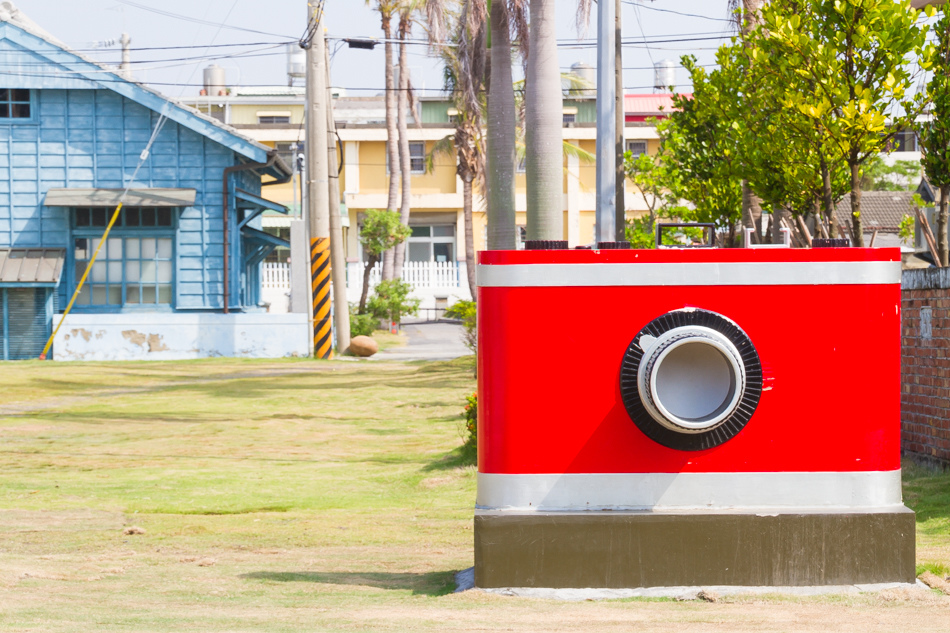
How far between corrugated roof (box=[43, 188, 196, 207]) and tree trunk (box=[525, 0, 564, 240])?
14288mm

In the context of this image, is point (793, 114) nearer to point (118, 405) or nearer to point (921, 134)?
point (921, 134)

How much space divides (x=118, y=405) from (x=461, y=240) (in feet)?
119

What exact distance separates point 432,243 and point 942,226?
143 feet

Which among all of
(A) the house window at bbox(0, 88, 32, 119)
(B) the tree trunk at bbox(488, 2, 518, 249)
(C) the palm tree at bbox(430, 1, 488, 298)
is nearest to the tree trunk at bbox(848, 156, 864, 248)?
(B) the tree trunk at bbox(488, 2, 518, 249)

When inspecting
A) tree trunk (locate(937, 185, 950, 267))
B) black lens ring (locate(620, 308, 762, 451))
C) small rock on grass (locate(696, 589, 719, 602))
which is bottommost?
small rock on grass (locate(696, 589, 719, 602))

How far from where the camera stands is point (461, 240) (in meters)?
53.2

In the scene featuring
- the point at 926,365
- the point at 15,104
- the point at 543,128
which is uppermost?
the point at 15,104

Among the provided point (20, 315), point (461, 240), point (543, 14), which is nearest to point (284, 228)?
point (461, 240)

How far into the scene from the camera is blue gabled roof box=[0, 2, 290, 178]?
26719 millimetres

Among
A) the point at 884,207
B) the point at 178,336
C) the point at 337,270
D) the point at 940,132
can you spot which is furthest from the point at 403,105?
the point at 940,132

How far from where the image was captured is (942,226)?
11.3 meters

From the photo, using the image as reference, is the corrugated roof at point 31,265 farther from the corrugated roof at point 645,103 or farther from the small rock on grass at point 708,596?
the corrugated roof at point 645,103

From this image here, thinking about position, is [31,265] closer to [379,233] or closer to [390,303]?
[390,303]

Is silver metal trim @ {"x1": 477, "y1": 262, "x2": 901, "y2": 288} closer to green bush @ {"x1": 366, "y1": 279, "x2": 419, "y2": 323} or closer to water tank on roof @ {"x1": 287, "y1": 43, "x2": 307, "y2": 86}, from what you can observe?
green bush @ {"x1": 366, "y1": 279, "x2": 419, "y2": 323}
